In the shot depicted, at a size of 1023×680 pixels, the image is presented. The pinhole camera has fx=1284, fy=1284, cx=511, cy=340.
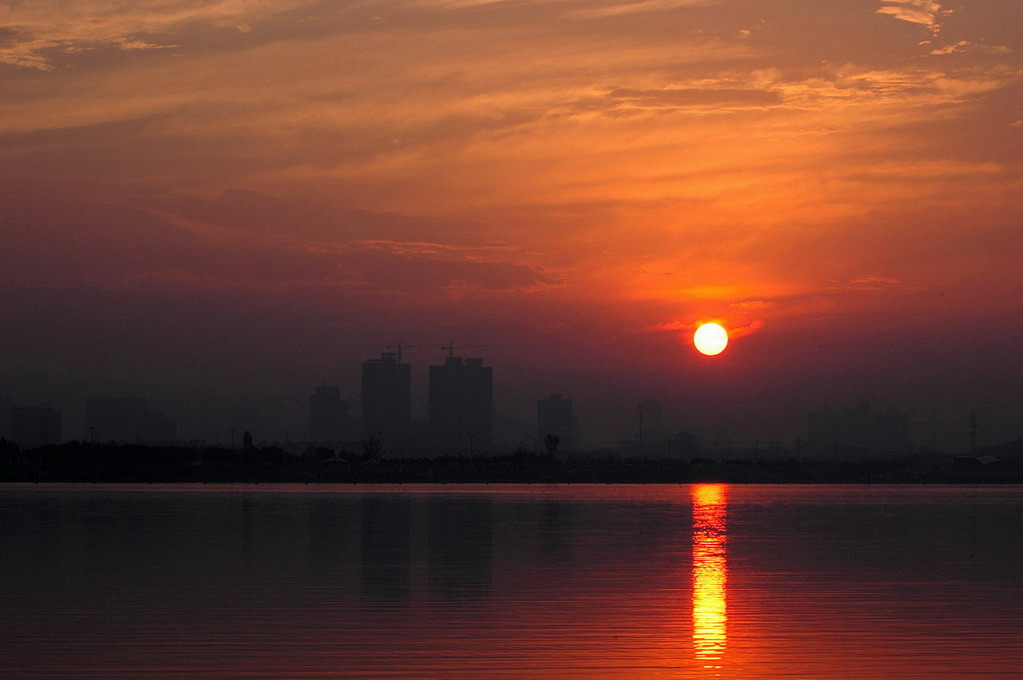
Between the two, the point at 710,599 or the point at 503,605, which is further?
the point at 710,599

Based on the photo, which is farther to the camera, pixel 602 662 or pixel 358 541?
pixel 358 541

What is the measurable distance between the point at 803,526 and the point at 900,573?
101ft

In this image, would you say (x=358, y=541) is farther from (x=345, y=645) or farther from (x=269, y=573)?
(x=345, y=645)

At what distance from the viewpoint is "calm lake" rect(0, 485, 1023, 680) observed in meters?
22.4

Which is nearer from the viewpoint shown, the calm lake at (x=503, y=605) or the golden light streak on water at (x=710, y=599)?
the calm lake at (x=503, y=605)

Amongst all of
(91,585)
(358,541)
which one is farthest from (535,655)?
(358,541)

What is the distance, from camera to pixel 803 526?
70.6 m

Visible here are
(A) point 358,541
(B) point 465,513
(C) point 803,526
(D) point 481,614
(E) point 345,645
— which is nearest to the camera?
(E) point 345,645

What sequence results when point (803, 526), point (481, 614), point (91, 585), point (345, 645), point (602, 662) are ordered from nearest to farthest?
1. point (602, 662)
2. point (345, 645)
3. point (481, 614)
4. point (91, 585)
5. point (803, 526)

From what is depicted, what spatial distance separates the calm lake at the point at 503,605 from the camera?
22.4 metres

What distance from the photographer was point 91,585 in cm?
3472

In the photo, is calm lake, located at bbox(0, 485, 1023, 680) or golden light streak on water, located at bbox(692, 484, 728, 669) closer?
calm lake, located at bbox(0, 485, 1023, 680)

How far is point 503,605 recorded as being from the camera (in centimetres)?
3078

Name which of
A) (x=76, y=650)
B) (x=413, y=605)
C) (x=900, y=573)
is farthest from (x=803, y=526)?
(x=76, y=650)
